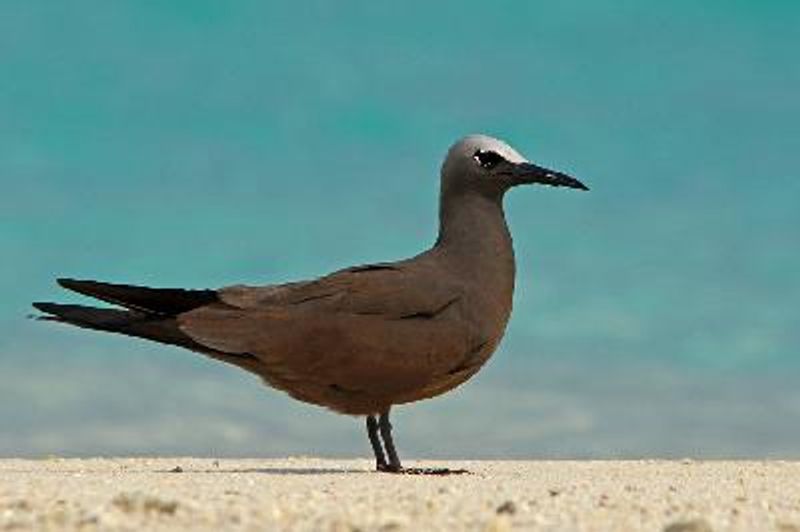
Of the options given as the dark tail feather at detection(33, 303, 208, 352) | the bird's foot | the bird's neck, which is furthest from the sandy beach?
the bird's neck

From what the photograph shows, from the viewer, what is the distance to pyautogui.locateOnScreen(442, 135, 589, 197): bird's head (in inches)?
334

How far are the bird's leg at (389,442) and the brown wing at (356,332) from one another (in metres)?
0.22

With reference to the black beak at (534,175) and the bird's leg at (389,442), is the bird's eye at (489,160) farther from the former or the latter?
the bird's leg at (389,442)

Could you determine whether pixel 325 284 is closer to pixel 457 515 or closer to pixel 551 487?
pixel 551 487

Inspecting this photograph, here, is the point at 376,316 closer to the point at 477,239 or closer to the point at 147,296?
the point at 477,239

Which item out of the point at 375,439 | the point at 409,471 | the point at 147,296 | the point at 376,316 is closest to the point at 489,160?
the point at 376,316

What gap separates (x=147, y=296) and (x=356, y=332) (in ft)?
4.05

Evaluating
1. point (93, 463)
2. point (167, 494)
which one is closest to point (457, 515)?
point (167, 494)

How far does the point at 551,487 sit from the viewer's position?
691 centimetres

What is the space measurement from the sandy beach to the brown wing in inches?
20.8

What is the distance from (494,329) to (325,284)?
93 cm

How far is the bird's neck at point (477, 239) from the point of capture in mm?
8242

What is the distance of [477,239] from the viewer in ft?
27.3

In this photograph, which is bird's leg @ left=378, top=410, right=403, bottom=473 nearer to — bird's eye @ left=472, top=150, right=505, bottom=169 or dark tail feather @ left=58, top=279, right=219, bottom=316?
dark tail feather @ left=58, top=279, right=219, bottom=316
